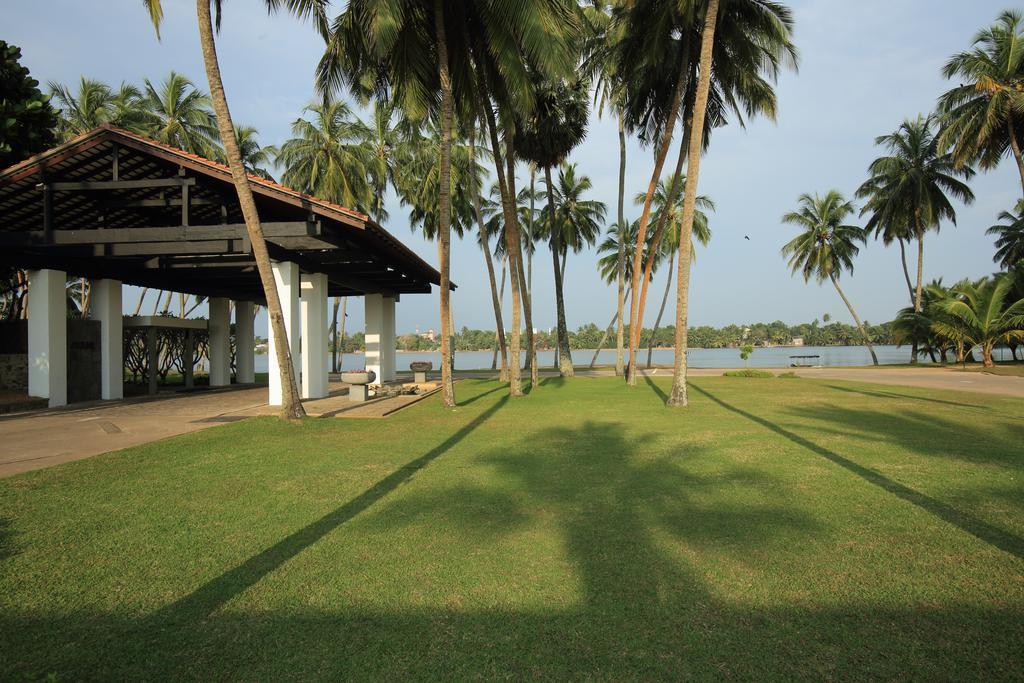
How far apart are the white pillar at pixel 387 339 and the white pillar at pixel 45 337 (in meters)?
10.5

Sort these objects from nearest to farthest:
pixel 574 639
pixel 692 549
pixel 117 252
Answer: pixel 574 639
pixel 692 549
pixel 117 252

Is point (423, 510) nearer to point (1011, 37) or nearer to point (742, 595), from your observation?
point (742, 595)

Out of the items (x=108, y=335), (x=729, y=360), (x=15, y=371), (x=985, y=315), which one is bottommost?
(x=729, y=360)

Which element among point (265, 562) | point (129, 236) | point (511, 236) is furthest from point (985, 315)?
point (129, 236)

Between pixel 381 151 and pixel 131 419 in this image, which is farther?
pixel 381 151

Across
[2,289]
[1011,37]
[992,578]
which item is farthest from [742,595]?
[1011,37]

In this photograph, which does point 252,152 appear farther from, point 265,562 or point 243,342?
point 265,562

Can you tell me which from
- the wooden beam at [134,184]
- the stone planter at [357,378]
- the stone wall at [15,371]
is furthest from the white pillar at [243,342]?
the wooden beam at [134,184]

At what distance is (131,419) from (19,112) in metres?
9.14

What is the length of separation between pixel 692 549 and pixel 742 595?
29.6 inches

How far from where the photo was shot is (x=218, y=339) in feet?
69.6

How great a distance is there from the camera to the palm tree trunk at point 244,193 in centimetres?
1004

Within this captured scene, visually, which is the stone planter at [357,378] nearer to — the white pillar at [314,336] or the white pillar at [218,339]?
the white pillar at [314,336]

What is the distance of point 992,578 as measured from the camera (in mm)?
3586
